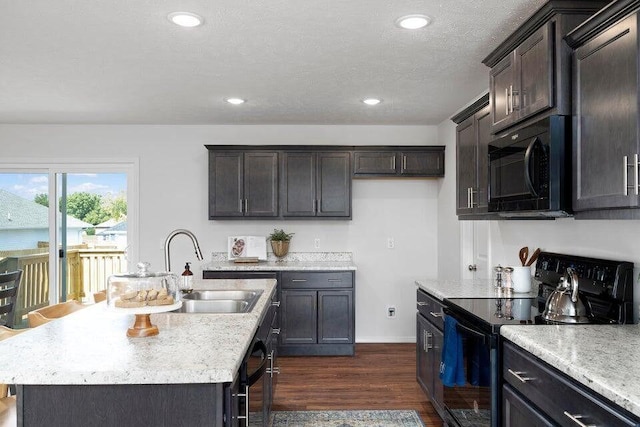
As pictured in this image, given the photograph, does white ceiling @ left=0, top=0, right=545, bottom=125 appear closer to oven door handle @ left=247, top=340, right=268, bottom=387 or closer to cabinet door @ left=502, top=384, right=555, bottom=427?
oven door handle @ left=247, top=340, right=268, bottom=387

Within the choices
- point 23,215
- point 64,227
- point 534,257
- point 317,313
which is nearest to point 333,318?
point 317,313

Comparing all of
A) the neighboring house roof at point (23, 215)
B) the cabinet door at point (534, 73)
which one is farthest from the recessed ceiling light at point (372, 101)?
the neighboring house roof at point (23, 215)

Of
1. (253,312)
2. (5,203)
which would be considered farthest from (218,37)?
(5,203)

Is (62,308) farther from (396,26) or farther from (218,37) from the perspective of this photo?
(396,26)

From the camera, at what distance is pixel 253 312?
2359mm

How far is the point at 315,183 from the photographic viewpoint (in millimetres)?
5051

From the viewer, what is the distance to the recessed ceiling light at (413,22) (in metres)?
2.50

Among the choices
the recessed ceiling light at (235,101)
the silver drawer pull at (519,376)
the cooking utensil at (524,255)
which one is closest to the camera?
the silver drawer pull at (519,376)

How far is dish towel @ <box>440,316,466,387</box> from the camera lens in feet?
8.47

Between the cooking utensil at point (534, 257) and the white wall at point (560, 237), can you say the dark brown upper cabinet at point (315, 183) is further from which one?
the cooking utensil at point (534, 257)

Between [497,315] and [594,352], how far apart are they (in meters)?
0.69

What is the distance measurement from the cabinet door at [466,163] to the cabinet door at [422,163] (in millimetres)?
1328

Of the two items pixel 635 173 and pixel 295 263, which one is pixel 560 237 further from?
pixel 295 263

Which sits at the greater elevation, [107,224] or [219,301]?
[107,224]
